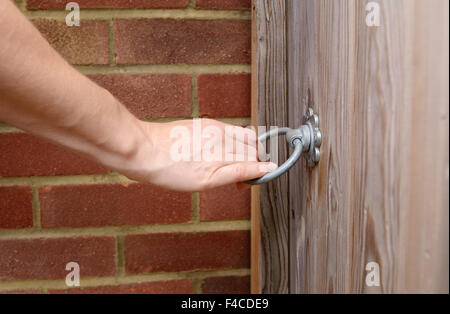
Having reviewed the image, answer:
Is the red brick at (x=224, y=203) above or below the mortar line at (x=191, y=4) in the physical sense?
below

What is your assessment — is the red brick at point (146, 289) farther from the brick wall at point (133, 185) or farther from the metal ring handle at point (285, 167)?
the metal ring handle at point (285, 167)

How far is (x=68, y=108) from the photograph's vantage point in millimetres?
573

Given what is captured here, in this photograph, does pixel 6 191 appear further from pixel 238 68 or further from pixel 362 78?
pixel 362 78

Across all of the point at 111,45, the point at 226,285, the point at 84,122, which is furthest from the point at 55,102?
the point at 226,285

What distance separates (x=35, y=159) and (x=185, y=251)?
30cm

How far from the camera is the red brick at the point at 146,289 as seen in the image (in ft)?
2.90

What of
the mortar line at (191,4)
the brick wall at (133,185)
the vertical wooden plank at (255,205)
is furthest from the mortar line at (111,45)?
the vertical wooden plank at (255,205)

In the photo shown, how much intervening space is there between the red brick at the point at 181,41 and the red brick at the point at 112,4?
2 cm

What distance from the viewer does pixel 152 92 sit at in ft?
2.75

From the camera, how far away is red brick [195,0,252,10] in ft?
2.72

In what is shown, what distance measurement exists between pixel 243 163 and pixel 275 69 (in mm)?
222

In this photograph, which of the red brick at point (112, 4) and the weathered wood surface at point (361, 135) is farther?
the red brick at point (112, 4)

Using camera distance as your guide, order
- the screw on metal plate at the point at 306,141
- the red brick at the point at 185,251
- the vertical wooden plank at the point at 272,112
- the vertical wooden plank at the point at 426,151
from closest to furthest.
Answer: the vertical wooden plank at the point at 426,151
the screw on metal plate at the point at 306,141
the vertical wooden plank at the point at 272,112
the red brick at the point at 185,251

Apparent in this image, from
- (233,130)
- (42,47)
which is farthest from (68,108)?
(233,130)
